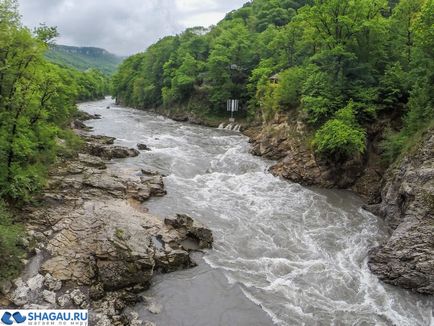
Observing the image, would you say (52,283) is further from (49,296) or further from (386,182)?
(386,182)

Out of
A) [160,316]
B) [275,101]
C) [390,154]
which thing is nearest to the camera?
[160,316]

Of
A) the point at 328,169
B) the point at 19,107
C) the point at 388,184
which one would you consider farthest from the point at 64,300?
the point at 328,169

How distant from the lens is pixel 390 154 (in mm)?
26297

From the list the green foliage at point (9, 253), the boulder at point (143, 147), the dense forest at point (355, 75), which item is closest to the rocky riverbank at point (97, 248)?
the green foliage at point (9, 253)

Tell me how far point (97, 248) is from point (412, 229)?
1503 centimetres

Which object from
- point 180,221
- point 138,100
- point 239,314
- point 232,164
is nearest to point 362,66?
point 232,164

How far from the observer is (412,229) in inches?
706

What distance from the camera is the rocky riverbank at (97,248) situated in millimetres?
14195

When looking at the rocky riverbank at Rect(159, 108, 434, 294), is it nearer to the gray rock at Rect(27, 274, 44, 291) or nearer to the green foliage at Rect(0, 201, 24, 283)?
the gray rock at Rect(27, 274, 44, 291)

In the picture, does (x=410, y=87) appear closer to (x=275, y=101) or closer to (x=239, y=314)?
(x=275, y=101)

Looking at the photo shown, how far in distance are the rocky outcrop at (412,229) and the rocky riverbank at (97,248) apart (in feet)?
29.1

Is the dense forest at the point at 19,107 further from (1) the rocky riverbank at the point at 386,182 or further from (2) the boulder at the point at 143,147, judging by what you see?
(1) the rocky riverbank at the point at 386,182

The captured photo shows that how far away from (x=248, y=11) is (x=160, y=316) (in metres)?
95.6

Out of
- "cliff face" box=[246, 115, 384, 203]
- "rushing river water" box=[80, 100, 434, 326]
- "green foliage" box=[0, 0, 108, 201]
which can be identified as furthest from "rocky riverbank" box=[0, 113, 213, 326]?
"cliff face" box=[246, 115, 384, 203]
